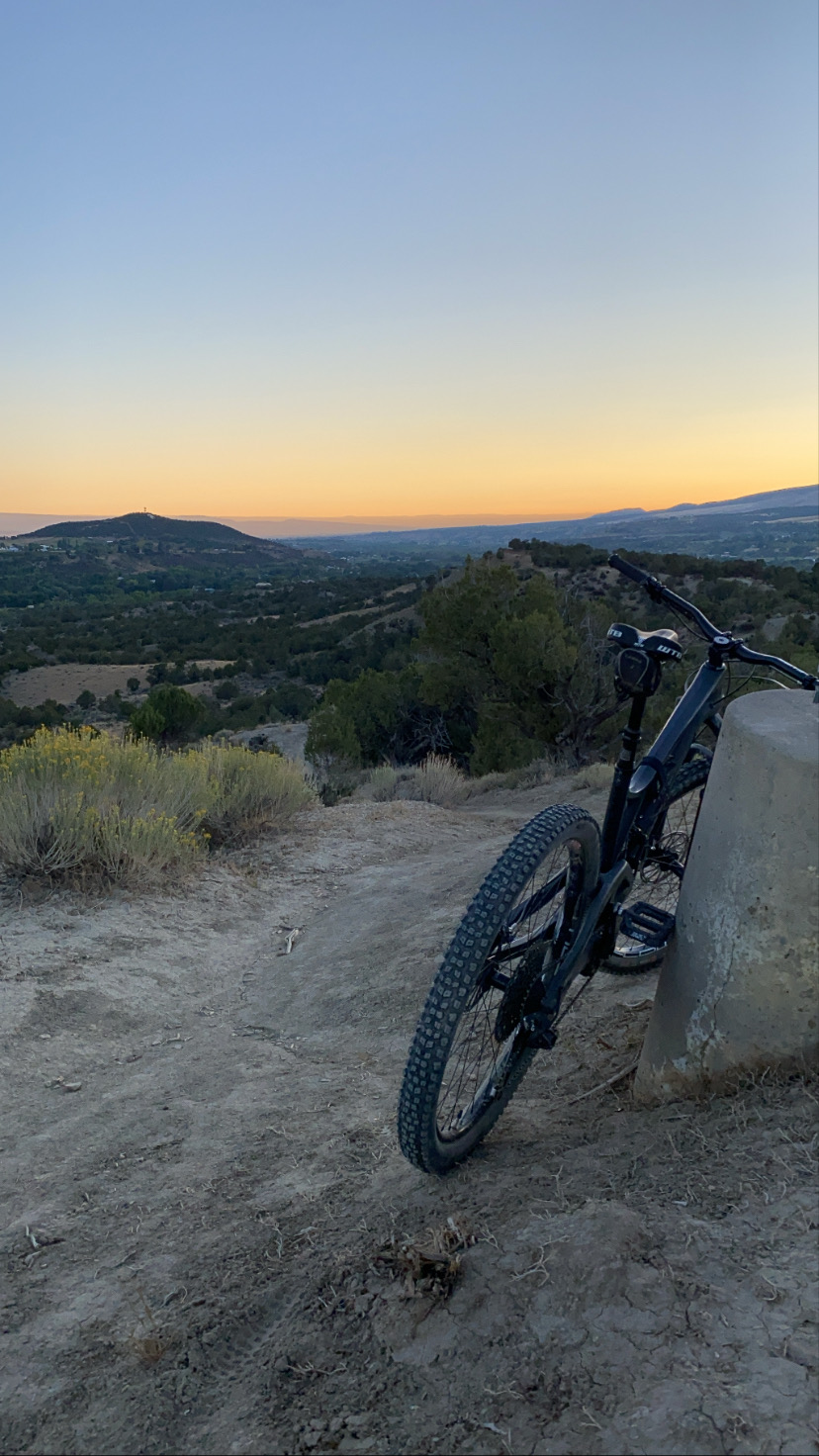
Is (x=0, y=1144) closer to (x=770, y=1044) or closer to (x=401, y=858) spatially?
(x=770, y=1044)

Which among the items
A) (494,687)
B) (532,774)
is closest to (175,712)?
(494,687)

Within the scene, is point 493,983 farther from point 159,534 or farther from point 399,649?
point 159,534

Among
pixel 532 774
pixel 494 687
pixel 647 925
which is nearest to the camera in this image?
pixel 647 925

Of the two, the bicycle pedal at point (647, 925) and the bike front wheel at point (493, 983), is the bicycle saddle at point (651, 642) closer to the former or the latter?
the bike front wheel at point (493, 983)

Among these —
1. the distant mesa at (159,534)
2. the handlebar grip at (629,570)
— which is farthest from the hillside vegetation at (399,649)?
the distant mesa at (159,534)

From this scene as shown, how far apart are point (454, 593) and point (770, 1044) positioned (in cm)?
1497

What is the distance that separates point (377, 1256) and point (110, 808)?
191 inches

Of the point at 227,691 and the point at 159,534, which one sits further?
the point at 159,534

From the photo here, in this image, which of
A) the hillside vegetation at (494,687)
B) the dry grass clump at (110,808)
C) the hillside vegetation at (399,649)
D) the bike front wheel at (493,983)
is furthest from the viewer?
the hillside vegetation at (399,649)

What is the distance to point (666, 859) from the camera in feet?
11.8

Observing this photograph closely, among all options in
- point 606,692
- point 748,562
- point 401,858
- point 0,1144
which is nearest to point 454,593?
point 606,692

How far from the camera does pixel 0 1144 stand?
3635mm

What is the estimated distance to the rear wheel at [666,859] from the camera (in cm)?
314

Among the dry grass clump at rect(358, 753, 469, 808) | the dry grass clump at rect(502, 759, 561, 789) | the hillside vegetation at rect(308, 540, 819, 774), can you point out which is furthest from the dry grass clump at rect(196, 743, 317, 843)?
the hillside vegetation at rect(308, 540, 819, 774)
